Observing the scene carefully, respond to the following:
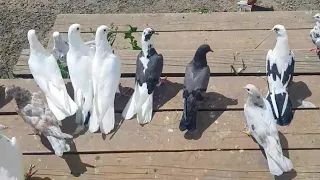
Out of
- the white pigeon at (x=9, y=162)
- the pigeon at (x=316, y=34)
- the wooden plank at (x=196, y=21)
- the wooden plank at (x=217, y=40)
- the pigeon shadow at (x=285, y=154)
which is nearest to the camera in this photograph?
the white pigeon at (x=9, y=162)

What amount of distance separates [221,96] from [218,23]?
1121 mm

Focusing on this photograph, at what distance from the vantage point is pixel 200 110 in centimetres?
307

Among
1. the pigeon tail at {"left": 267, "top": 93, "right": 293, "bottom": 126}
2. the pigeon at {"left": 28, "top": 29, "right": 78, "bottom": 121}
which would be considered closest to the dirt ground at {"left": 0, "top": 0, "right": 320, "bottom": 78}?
the pigeon at {"left": 28, "top": 29, "right": 78, "bottom": 121}

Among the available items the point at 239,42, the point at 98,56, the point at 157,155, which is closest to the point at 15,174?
the point at 157,155

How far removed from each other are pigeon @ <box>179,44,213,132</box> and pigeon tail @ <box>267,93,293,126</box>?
1.40ft

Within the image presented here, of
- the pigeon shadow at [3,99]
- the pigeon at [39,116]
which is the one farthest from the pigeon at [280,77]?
the pigeon shadow at [3,99]

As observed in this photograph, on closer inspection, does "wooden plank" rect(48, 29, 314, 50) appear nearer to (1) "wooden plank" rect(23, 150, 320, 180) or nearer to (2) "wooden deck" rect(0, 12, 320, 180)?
(2) "wooden deck" rect(0, 12, 320, 180)

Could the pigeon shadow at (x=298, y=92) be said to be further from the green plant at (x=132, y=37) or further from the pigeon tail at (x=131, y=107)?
the green plant at (x=132, y=37)

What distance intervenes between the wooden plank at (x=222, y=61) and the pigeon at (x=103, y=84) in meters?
0.24

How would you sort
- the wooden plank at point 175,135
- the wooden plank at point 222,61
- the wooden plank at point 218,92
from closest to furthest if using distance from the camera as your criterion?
the wooden plank at point 175,135 < the wooden plank at point 218,92 < the wooden plank at point 222,61

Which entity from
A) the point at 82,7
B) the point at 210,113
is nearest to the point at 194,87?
the point at 210,113

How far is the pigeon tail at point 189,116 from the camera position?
9.46ft

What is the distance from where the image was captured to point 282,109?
297 centimetres

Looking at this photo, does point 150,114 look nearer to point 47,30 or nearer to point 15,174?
point 15,174
